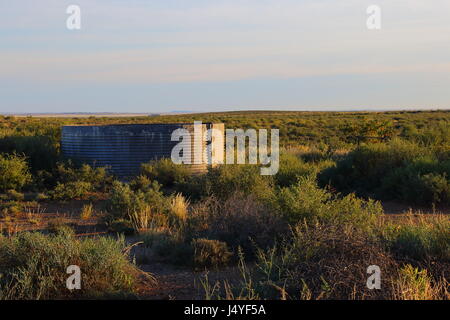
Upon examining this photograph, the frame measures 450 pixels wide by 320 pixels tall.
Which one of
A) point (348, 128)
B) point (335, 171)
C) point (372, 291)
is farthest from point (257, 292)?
point (348, 128)

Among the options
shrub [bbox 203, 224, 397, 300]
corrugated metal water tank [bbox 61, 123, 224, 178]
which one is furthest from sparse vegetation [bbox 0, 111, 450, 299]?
corrugated metal water tank [bbox 61, 123, 224, 178]

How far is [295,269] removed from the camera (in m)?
6.66

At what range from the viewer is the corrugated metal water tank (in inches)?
706

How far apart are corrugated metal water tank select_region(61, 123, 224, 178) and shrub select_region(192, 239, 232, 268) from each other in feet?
29.7

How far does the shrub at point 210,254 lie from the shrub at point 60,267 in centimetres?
123

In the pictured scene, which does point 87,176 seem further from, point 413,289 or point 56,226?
point 413,289

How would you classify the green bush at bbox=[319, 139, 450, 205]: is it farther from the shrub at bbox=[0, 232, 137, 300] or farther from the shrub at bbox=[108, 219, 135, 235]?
the shrub at bbox=[0, 232, 137, 300]

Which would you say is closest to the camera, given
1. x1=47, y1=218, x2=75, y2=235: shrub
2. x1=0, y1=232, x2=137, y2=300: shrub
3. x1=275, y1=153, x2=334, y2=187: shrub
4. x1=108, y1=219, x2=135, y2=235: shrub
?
x1=0, y1=232, x2=137, y2=300: shrub

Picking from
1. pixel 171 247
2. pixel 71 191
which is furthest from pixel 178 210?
pixel 71 191

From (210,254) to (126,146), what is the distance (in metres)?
9.84

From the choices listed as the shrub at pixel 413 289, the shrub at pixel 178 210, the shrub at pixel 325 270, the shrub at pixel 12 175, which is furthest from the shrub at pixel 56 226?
the shrub at pixel 413 289

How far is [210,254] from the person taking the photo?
8.72m

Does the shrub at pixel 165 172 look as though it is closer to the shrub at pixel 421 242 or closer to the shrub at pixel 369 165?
the shrub at pixel 369 165

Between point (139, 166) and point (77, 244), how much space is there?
10.5 metres
